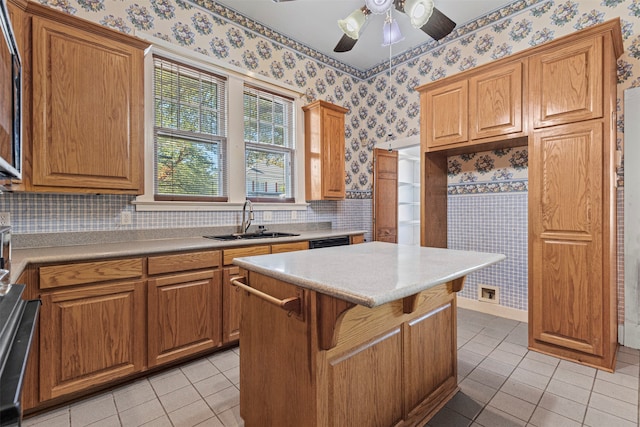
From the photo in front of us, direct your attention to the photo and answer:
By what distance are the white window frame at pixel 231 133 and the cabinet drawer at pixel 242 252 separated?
0.76 m

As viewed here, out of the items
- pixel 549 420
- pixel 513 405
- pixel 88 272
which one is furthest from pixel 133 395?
pixel 549 420

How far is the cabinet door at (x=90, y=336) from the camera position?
179 centimetres

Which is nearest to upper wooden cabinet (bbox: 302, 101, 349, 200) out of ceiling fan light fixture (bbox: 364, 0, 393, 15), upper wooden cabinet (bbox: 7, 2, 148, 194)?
ceiling fan light fixture (bbox: 364, 0, 393, 15)

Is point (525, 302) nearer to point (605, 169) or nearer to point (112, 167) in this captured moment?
point (605, 169)

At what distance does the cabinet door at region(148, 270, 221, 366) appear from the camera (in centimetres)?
216

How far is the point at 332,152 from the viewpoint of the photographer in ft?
12.6

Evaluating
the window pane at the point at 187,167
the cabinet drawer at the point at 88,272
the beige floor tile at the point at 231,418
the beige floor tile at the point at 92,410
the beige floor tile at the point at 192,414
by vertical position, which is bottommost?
the beige floor tile at the point at 92,410

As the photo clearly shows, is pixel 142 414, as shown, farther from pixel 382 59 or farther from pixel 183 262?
pixel 382 59

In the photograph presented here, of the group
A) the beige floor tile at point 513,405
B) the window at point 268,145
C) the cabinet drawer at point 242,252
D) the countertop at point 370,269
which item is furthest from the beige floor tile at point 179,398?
the window at point 268,145

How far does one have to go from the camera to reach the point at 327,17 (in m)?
3.37

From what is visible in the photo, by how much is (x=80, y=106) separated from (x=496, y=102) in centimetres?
331

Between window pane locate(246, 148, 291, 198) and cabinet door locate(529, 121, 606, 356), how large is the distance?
2.54 meters

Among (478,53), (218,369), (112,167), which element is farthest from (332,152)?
(218,369)

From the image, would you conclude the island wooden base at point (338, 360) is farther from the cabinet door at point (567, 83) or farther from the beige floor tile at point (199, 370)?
the cabinet door at point (567, 83)
